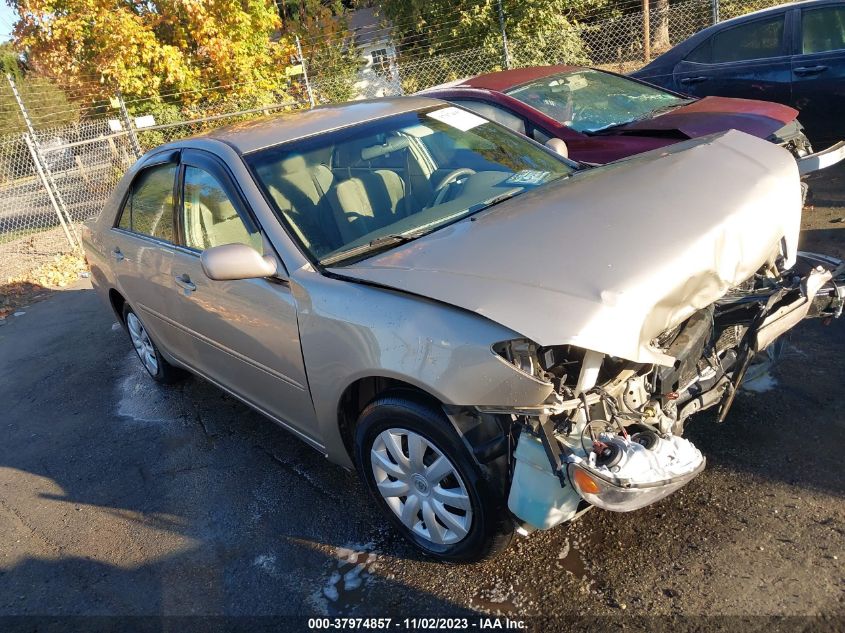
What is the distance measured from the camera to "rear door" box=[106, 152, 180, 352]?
157 inches

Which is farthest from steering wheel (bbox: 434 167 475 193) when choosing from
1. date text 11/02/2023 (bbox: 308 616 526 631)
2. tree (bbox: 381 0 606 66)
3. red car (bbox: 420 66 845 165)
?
tree (bbox: 381 0 606 66)

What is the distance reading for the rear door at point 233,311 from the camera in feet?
10.1

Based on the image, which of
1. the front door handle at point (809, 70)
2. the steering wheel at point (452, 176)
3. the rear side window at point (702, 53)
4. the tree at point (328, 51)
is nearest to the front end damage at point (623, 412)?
the steering wheel at point (452, 176)

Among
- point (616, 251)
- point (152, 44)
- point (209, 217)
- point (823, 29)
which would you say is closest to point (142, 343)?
point (209, 217)

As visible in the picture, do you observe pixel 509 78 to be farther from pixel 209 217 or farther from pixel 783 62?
pixel 209 217

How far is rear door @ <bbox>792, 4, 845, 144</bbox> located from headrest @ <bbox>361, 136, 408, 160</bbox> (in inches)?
192

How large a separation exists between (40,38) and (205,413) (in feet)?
39.6

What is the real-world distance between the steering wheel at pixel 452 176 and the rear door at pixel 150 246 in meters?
1.54

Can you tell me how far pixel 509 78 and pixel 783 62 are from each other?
2738 mm

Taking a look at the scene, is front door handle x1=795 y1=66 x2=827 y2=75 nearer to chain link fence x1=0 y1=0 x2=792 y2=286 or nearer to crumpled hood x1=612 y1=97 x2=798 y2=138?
crumpled hood x1=612 y1=97 x2=798 y2=138

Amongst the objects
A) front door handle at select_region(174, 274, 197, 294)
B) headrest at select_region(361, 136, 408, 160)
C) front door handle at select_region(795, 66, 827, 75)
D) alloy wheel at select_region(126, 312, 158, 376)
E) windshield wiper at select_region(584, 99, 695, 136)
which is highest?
headrest at select_region(361, 136, 408, 160)

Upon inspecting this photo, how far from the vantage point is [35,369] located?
6.21 metres

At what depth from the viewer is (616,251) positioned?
2463mm

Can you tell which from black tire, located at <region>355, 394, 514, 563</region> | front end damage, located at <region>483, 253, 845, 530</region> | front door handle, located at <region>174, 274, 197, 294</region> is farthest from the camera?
front door handle, located at <region>174, 274, 197, 294</region>
